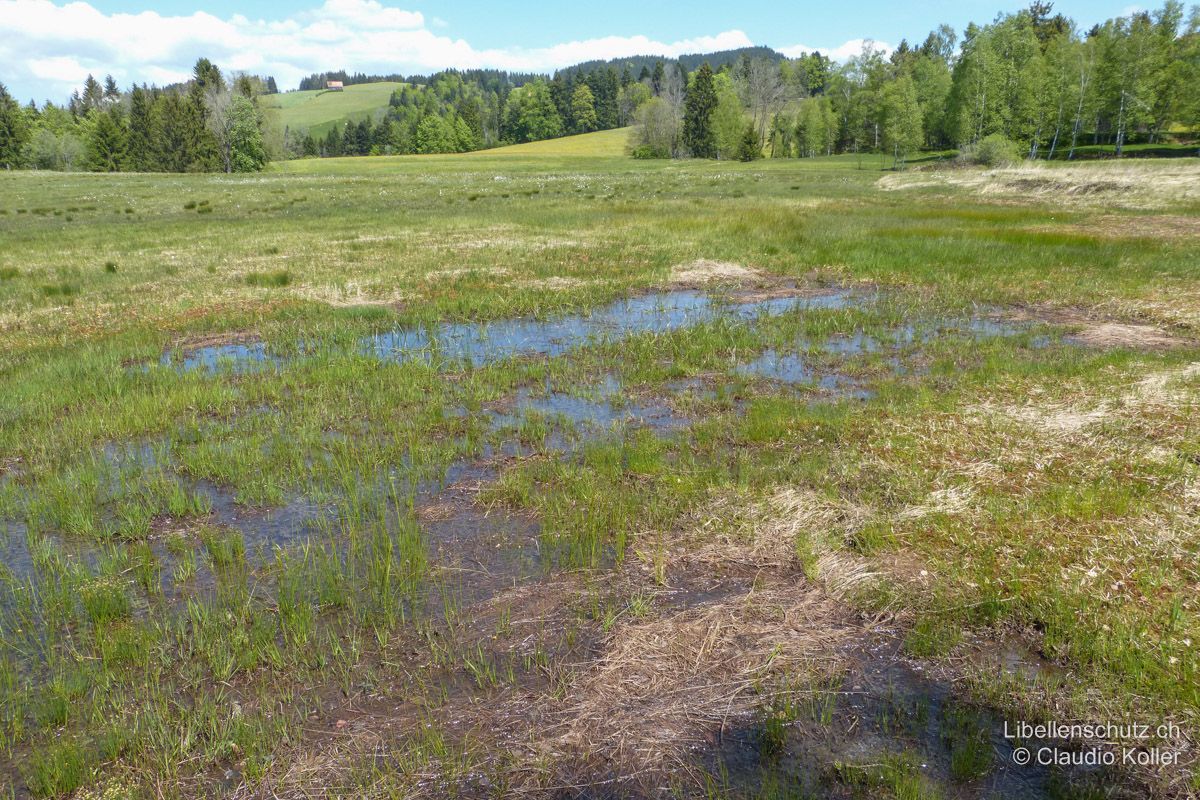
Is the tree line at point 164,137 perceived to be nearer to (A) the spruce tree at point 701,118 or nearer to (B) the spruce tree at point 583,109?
(A) the spruce tree at point 701,118

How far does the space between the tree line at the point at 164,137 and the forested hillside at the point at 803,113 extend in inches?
8.0

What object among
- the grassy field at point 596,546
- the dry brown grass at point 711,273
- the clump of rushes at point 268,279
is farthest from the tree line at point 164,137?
the dry brown grass at point 711,273

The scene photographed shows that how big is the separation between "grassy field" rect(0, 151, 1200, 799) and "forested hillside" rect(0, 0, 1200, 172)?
217 ft

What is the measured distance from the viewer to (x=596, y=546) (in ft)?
21.8

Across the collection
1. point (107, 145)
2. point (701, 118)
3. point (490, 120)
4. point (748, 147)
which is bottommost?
point (748, 147)

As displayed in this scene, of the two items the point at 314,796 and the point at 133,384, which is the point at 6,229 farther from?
the point at 314,796

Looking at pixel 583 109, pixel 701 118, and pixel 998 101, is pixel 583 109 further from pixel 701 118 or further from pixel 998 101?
pixel 998 101

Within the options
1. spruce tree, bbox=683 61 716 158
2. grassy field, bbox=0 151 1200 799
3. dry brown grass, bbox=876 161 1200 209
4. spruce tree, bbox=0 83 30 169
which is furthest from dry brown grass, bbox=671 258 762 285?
spruce tree, bbox=0 83 30 169

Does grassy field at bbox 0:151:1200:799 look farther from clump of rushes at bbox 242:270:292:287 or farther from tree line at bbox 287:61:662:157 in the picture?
tree line at bbox 287:61:662:157

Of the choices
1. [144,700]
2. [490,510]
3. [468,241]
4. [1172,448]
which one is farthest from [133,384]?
[468,241]

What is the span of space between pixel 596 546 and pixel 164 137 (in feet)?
357

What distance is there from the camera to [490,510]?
7477 millimetres

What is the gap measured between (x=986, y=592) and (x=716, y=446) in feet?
12.3

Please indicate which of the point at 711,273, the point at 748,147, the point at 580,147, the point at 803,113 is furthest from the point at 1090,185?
the point at 580,147
